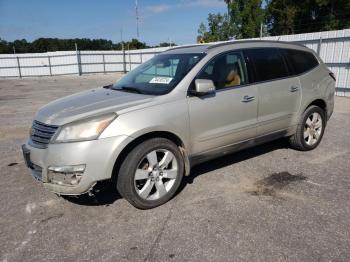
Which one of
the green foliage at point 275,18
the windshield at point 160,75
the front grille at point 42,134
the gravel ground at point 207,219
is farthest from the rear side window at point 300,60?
the green foliage at point 275,18

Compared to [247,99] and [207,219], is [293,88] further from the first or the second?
[207,219]

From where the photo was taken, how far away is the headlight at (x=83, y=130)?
3061 millimetres

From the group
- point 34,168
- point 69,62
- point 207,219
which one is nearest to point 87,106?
point 34,168

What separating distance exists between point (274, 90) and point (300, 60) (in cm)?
99

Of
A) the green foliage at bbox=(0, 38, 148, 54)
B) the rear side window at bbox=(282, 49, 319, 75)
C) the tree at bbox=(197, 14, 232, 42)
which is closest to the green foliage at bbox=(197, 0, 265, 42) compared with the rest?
the tree at bbox=(197, 14, 232, 42)

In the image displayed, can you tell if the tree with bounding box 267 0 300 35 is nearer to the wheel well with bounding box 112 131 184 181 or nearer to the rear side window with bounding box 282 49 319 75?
the rear side window with bounding box 282 49 319 75

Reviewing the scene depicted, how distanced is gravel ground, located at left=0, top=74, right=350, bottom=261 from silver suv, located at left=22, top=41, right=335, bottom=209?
36cm

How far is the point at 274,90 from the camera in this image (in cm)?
437

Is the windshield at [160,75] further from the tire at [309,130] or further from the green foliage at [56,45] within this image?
the green foliage at [56,45]

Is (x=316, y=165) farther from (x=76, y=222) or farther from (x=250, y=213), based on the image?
(x=76, y=222)

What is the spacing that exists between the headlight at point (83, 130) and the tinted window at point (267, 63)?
2231mm

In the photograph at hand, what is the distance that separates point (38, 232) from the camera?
311 cm

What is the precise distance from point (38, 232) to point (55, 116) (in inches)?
47.5

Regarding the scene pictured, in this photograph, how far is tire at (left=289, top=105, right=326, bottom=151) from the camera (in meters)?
4.94
